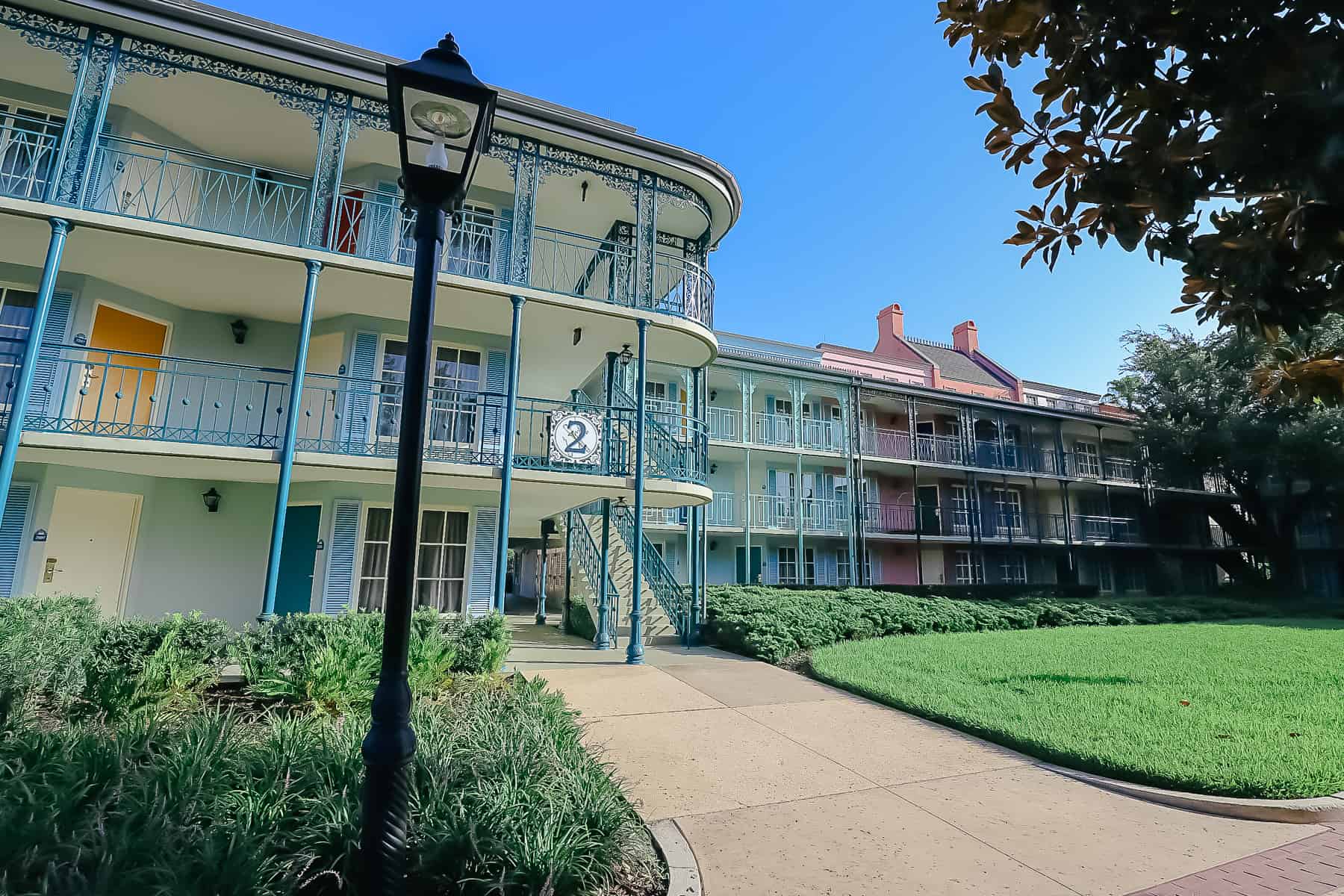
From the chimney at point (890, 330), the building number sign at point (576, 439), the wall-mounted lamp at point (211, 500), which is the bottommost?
the wall-mounted lamp at point (211, 500)

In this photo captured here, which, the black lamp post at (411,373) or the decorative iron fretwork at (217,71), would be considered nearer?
the black lamp post at (411,373)

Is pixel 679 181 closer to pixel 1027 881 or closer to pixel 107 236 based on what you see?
pixel 107 236

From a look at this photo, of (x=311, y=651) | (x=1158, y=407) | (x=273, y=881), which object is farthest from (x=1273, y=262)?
(x=1158, y=407)

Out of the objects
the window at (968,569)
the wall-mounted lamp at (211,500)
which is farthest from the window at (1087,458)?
the wall-mounted lamp at (211,500)

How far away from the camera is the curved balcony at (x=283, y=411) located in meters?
9.75

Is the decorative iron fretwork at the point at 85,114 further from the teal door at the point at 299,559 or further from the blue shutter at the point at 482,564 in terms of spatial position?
the blue shutter at the point at 482,564

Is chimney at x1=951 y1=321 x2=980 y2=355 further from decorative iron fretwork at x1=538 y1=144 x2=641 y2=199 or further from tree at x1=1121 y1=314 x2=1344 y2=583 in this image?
decorative iron fretwork at x1=538 y1=144 x2=641 y2=199

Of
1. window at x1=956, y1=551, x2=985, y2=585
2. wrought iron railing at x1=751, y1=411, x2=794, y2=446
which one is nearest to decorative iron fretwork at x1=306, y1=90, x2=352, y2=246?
wrought iron railing at x1=751, y1=411, x2=794, y2=446

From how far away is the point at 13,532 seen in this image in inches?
374

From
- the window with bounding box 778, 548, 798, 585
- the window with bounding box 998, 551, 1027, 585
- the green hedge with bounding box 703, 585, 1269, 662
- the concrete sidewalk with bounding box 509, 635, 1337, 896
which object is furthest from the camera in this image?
the window with bounding box 998, 551, 1027, 585

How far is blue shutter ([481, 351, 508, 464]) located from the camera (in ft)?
37.6

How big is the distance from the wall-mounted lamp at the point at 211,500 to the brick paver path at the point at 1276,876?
13.1 meters

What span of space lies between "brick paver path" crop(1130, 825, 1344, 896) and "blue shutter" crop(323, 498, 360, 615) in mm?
10947

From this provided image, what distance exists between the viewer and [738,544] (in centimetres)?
2342
